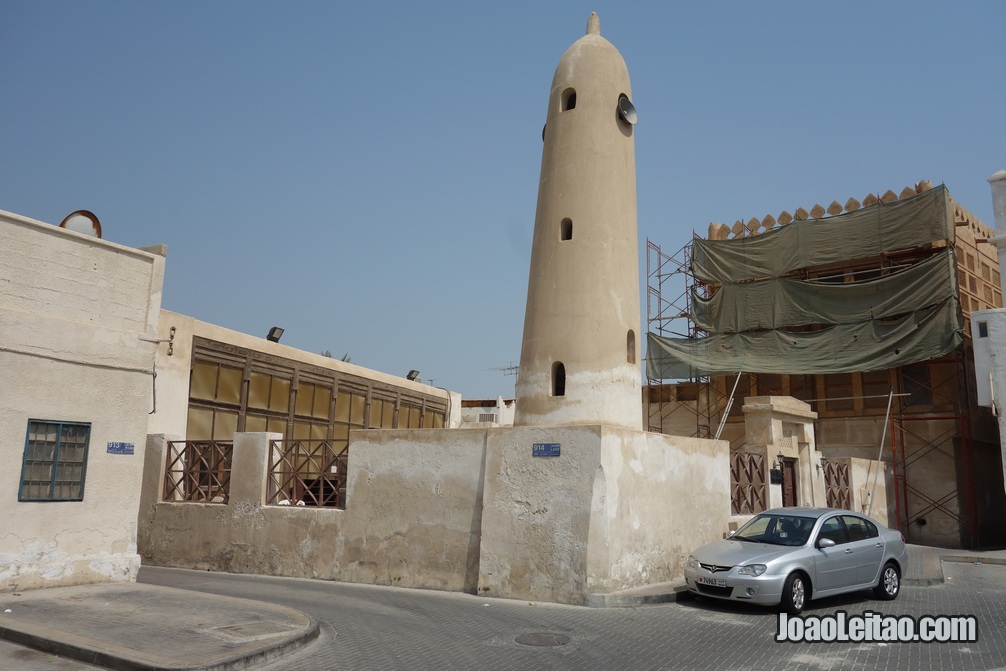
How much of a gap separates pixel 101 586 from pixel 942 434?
24146 mm

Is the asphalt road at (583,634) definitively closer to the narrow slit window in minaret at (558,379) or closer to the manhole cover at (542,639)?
the manhole cover at (542,639)

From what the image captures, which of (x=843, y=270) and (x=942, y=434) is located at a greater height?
(x=843, y=270)

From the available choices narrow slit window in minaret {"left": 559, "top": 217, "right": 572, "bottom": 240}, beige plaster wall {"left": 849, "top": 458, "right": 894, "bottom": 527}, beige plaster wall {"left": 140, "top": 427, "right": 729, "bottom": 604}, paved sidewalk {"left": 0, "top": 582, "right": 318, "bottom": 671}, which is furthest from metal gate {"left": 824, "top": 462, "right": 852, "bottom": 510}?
paved sidewalk {"left": 0, "top": 582, "right": 318, "bottom": 671}

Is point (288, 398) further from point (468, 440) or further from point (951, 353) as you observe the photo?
point (951, 353)

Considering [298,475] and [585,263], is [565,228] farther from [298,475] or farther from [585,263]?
[298,475]

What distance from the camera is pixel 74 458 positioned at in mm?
12766

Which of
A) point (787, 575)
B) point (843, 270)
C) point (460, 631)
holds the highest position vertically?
point (843, 270)

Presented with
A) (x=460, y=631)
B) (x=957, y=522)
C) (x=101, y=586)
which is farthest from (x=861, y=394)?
(x=101, y=586)

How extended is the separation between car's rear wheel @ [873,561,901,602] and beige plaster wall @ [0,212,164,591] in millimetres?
11773

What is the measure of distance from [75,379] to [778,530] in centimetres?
1111

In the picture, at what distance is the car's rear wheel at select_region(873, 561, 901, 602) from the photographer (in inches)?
494

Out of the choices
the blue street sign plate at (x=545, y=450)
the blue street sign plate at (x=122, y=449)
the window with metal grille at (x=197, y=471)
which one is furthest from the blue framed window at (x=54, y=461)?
the blue street sign plate at (x=545, y=450)

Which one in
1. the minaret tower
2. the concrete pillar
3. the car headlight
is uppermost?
the minaret tower

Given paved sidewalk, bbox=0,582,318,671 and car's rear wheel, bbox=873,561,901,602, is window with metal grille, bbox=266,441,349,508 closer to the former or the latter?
paved sidewalk, bbox=0,582,318,671
